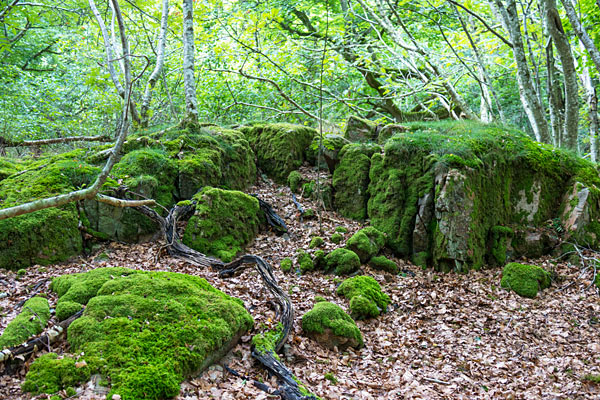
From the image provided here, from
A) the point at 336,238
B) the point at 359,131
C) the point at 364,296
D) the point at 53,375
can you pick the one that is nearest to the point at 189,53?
the point at 359,131

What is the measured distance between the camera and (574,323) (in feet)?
19.5

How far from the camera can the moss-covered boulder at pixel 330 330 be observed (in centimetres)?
528

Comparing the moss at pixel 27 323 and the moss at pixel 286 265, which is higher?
the moss at pixel 27 323

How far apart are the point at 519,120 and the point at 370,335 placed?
19.1m

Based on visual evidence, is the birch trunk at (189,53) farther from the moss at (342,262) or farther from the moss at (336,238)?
the moss at (342,262)

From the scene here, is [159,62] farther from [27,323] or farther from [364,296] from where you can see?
[364,296]

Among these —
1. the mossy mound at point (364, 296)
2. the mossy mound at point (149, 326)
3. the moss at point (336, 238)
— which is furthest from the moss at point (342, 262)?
the mossy mound at point (149, 326)

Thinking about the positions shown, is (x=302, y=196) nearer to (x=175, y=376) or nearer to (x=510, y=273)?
(x=510, y=273)

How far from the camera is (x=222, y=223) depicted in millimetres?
7801

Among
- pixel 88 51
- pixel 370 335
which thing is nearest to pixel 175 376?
pixel 370 335

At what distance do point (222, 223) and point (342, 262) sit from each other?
8.61 feet

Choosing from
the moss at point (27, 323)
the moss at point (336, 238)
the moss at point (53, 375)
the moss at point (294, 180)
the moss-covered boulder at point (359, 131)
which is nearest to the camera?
the moss at point (53, 375)

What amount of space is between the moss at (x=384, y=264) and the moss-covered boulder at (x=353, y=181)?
1885 millimetres

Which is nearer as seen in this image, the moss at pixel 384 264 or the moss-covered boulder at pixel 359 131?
the moss at pixel 384 264
